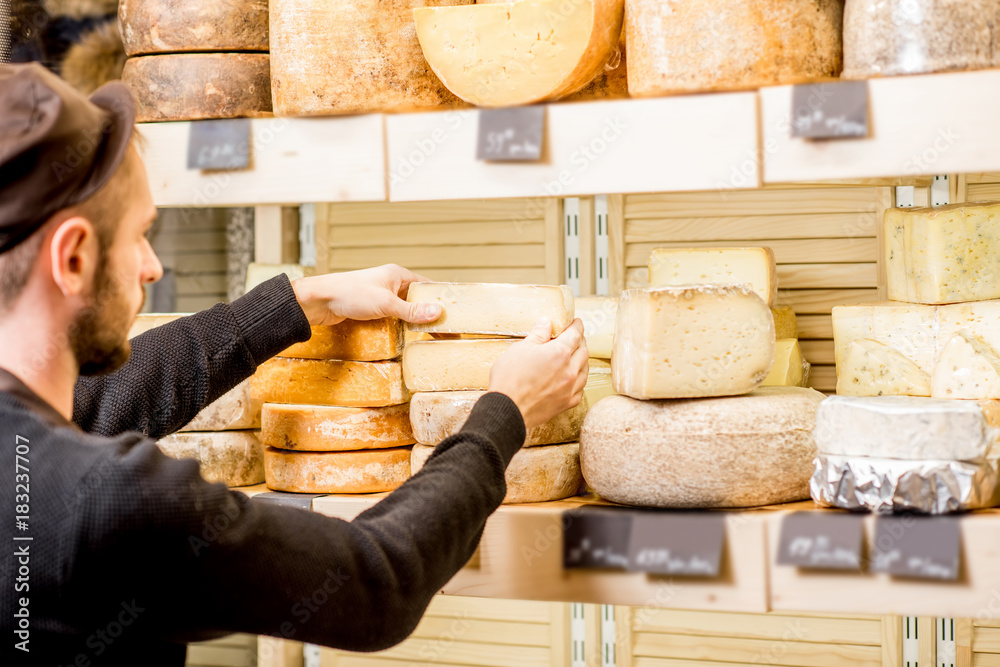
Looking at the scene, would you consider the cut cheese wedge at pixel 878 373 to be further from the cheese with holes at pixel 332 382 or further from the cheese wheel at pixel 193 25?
the cheese wheel at pixel 193 25

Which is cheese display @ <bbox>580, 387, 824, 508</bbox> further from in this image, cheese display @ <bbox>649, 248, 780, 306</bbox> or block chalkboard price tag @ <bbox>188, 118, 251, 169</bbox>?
block chalkboard price tag @ <bbox>188, 118, 251, 169</bbox>

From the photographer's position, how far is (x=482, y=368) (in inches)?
52.6

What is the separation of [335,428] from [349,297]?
0.65ft

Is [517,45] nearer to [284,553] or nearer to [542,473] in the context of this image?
[542,473]

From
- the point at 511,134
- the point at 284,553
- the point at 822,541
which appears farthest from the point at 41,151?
the point at 822,541

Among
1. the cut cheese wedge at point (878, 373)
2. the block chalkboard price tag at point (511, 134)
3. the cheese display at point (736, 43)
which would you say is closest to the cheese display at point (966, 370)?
the cut cheese wedge at point (878, 373)

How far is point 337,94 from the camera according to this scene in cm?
129

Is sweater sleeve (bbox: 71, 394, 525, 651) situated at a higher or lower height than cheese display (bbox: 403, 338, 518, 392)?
lower

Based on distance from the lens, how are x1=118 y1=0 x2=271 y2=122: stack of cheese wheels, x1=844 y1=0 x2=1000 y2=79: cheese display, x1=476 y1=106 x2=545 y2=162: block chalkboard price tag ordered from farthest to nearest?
x1=118 y1=0 x2=271 y2=122: stack of cheese wheels, x1=476 y1=106 x2=545 y2=162: block chalkboard price tag, x1=844 y1=0 x2=1000 y2=79: cheese display

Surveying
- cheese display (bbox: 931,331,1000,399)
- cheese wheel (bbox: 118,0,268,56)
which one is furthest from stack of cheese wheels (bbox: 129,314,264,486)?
cheese display (bbox: 931,331,1000,399)

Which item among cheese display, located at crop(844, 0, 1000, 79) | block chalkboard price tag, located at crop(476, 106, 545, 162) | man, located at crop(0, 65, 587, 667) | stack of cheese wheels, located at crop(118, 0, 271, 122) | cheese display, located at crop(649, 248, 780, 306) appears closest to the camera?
man, located at crop(0, 65, 587, 667)

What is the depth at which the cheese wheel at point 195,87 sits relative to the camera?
139cm

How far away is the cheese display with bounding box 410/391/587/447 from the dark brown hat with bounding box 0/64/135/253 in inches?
22.0

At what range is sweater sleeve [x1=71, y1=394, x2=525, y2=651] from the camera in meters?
0.86
